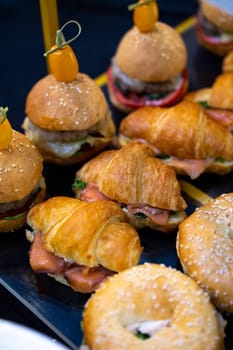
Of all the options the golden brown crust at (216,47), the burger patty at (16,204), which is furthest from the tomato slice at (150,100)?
Answer: the burger patty at (16,204)

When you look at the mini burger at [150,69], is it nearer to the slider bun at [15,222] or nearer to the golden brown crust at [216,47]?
the golden brown crust at [216,47]

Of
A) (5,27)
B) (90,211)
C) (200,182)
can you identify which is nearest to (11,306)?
(90,211)

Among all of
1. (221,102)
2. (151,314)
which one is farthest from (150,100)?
(151,314)

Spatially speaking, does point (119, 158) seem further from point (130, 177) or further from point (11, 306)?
point (11, 306)

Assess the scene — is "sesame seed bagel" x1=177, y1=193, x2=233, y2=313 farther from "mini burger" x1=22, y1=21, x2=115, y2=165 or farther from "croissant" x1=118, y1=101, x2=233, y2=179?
"mini burger" x1=22, y1=21, x2=115, y2=165

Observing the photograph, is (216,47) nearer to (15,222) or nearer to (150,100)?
(150,100)

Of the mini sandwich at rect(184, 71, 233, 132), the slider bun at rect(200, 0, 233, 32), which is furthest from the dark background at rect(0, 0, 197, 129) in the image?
the mini sandwich at rect(184, 71, 233, 132)
